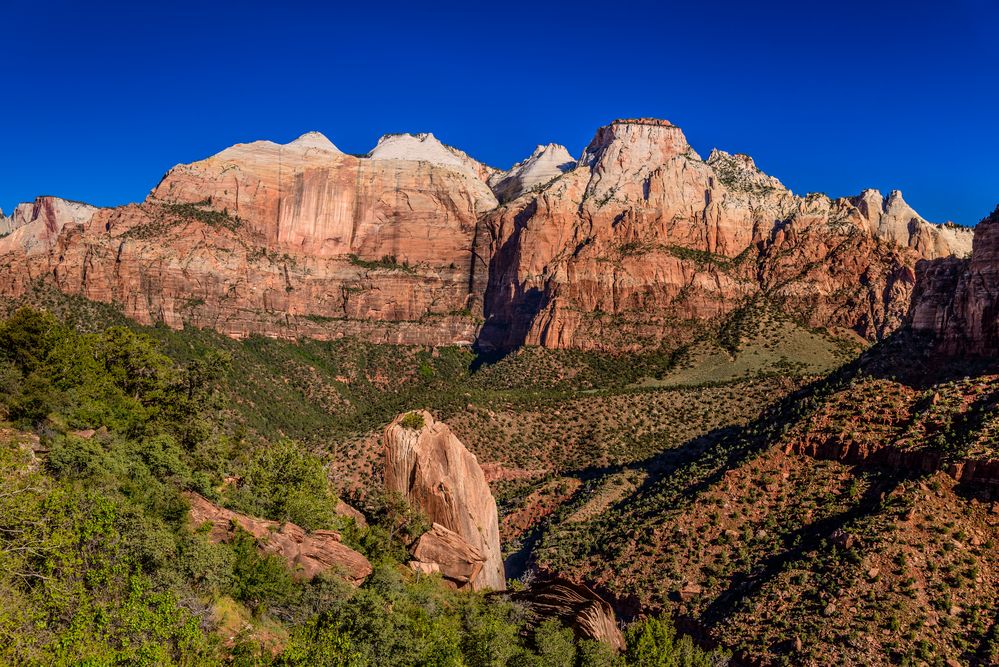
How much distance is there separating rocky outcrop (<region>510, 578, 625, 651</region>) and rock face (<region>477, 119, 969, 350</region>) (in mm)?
103276

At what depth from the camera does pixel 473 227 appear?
7736 inches

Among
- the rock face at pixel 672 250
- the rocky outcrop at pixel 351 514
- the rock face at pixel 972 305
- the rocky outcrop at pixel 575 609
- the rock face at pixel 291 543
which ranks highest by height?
the rock face at pixel 672 250

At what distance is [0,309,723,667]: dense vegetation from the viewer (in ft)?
69.6

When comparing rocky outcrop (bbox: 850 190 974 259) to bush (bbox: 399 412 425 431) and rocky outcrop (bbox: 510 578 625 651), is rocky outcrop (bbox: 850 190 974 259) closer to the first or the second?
bush (bbox: 399 412 425 431)

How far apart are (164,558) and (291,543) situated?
8873 mm

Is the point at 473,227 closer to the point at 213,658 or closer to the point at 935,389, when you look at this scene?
the point at 935,389

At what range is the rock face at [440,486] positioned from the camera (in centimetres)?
4244

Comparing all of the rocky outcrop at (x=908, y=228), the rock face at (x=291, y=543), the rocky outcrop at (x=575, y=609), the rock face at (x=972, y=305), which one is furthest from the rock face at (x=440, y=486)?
the rocky outcrop at (x=908, y=228)

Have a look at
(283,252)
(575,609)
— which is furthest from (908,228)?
(575,609)

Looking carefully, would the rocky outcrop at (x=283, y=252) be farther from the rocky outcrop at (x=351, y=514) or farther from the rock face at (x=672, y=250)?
the rocky outcrop at (x=351, y=514)

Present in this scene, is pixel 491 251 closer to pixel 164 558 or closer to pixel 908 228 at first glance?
pixel 908 228

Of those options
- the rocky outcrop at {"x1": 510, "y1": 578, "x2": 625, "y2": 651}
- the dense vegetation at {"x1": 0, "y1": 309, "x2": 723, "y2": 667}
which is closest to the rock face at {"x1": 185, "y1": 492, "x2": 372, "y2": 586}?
the dense vegetation at {"x1": 0, "y1": 309, "x2": 723, "y2": 667}

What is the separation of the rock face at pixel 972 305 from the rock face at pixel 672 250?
72.7 metres

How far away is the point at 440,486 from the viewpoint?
143ft
